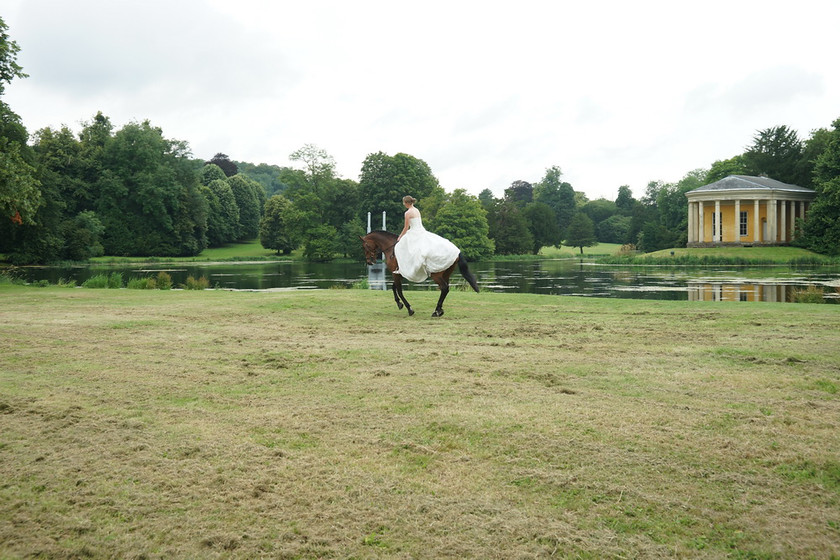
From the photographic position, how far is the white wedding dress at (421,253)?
1242 centimetres

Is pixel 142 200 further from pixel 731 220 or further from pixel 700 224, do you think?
pixel 731 220

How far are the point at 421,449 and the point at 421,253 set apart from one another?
27.6ft

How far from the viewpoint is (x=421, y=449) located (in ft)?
13.8

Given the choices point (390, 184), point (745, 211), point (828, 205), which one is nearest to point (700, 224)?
point (745, 211)

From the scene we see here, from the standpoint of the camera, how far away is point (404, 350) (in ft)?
→ 27.3

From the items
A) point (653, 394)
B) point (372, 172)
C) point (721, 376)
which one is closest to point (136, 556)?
A: point (653, 394)

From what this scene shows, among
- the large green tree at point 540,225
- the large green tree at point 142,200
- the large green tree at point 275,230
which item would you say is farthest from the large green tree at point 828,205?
the large green tree at point 142,200

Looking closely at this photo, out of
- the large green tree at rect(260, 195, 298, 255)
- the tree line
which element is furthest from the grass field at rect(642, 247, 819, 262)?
the large green tree at rect(260, 195, 298, 255)

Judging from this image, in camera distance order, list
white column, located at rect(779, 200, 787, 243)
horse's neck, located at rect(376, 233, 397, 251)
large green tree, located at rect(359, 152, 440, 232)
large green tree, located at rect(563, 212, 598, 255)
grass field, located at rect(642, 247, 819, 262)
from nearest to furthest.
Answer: horse's neck, located at rect(376, 233, 397, 251) < grass field, located at rect(642, 247, 819, 262) < white column, located at rect(779, 200, 787, 243) < large green tree, located at rect(359, 152, 440, 232) < large green tree, located at rect(563, 212, 598, 255)

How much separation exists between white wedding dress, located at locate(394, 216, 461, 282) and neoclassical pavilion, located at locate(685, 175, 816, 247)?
168 ft

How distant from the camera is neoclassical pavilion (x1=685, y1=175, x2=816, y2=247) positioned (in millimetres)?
54875

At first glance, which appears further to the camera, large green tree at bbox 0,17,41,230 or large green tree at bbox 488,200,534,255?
large green tree at bbox 488,200,534,255

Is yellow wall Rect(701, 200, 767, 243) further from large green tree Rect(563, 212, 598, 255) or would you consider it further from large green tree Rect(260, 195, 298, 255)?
large green tree Rect(260, 195, 298, 255)

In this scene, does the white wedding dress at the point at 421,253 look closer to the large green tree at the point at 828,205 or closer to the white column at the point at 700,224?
the large green tree at the point at 828,205
